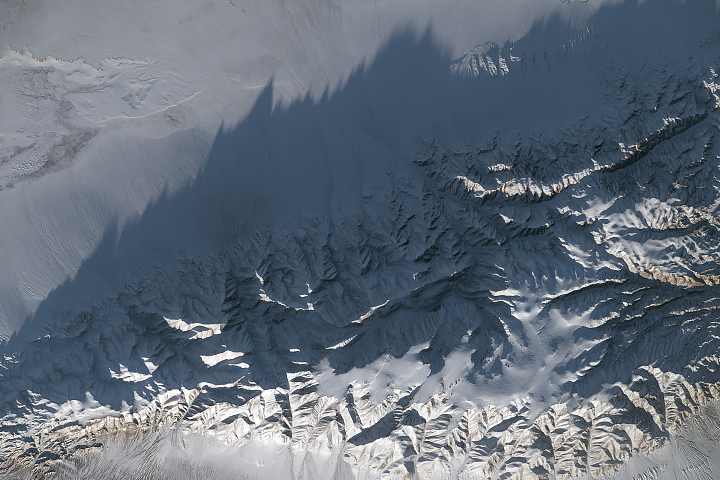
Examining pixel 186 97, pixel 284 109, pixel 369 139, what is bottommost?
pixel 369 139

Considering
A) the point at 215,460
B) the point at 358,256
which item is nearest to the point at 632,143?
the point at 358,256

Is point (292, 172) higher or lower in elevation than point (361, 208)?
higher

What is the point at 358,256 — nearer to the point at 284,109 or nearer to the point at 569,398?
the point at 284,109
